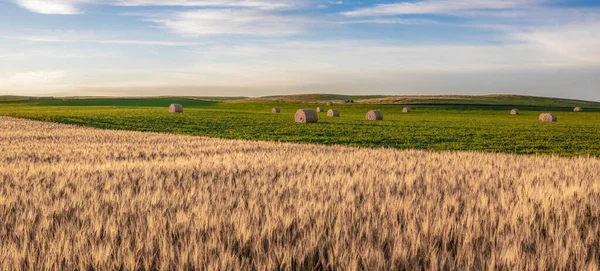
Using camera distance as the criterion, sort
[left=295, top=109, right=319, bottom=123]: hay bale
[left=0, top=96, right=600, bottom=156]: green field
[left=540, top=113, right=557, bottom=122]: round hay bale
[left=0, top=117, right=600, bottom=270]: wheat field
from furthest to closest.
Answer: [left=540, top=113, right=557, bottom=122]: round hay bale, [left=295, top=109, right=319, bottom=123]: hay bale, [left=0, top=96, right=600, bottom=156]: green field, [left=0, top=117, right=600, bottom=270]: wheat field

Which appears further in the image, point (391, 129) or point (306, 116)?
point (306, 116)

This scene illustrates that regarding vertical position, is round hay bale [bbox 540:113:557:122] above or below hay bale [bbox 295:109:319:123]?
below

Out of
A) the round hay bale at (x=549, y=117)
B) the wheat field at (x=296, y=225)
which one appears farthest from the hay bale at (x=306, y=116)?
the wheat field at (x=296, y=225)

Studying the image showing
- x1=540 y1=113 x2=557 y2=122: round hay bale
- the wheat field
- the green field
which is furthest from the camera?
x1=540 y1=113 x2=557 y2=122: round hay bale

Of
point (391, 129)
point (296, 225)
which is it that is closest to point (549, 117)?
point (391, 129)

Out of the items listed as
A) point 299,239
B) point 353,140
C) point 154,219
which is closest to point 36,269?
point 154,219

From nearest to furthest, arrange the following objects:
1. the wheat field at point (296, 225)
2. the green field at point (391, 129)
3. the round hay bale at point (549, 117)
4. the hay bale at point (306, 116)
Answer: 1. the wheat field at point (296, 225)
2. the green field at point (391, 129)
3. the hay bale at point (306, 116)
4. the round hay bale at point (549, 117)

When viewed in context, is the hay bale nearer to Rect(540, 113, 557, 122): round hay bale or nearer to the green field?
the green field

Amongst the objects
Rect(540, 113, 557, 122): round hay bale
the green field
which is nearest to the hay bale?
the green field

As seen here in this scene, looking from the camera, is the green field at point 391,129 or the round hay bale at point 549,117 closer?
the green field at point 391,129

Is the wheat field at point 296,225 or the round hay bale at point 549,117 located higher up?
the wheat field at point 296,225

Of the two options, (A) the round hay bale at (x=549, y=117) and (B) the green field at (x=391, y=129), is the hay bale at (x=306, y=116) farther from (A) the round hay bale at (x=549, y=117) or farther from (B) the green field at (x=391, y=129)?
(A) the round hay bale at (x=549, y=117)

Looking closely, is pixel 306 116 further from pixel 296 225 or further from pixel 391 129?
pixel 296 225

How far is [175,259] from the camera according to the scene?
3561mm
